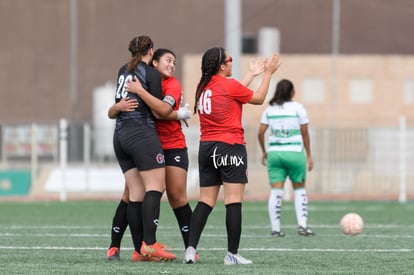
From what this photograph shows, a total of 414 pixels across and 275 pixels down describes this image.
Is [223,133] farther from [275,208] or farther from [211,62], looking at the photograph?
[275,208]

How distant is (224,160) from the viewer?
9.07 metres

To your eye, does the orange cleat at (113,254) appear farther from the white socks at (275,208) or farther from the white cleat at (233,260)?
the white socks at (275,208)

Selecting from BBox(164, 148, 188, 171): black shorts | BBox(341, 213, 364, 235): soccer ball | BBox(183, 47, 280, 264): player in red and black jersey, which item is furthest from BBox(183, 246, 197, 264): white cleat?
BBox(341, 213, 364, 235): soccer ball

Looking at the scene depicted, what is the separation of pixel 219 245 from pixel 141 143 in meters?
2.58

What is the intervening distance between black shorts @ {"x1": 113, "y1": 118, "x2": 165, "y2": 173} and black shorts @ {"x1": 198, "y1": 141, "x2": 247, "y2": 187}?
39 cm

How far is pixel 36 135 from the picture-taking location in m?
26.7

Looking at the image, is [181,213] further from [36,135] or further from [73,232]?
[36,135]

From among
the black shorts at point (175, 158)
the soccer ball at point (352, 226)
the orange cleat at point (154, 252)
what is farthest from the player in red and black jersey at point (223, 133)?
the soccer ball at point (352, 226)

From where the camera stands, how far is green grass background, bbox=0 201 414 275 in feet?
28.2

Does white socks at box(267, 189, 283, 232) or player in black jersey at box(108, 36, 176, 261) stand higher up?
player in black jersey at box(108, 36, 176, 261)

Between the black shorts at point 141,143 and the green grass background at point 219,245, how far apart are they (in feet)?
2.91

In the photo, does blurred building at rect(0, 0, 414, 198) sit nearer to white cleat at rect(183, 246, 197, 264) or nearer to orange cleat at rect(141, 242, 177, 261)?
orange cleat at rect(141, 242, 177, 261)

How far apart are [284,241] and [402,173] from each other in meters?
11.6

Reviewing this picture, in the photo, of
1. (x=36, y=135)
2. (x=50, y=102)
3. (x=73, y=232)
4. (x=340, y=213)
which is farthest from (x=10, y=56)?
(x=73, y=232)
